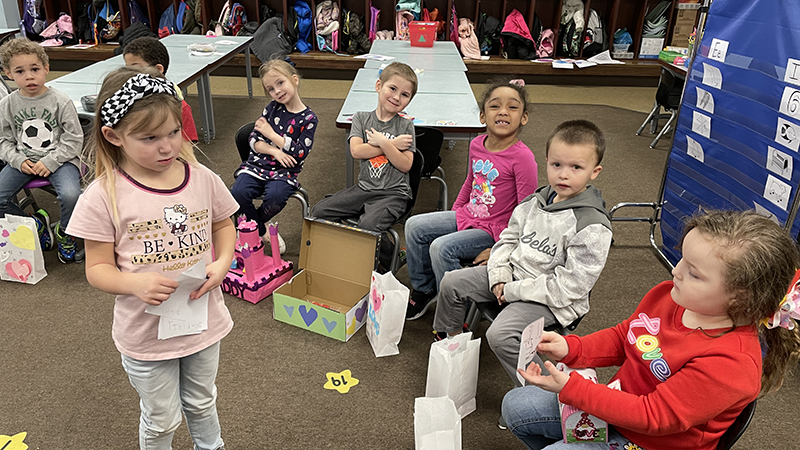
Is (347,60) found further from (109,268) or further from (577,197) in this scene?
(109,268)

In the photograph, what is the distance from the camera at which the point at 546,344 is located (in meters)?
1.36

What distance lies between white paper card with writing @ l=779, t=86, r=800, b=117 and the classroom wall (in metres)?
7.85

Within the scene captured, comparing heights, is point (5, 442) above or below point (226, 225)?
below

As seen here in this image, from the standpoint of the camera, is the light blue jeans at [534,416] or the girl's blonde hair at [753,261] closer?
the girl's blonde hair at [753,261]

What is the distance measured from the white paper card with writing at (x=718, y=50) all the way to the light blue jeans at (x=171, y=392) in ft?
7.71

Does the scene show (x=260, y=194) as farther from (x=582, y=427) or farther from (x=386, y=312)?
(x=582, y=427)

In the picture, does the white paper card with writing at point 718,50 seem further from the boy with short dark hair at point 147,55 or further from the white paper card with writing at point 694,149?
the boy with short dark hair at point 147,55

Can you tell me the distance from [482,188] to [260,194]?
1.12 metres

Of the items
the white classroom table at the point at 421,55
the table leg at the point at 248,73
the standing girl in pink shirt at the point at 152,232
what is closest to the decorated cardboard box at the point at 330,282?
the standing girl in pink shirt at the point at 152,232

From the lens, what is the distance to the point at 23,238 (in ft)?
8.41

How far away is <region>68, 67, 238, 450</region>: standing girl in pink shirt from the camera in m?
1.20

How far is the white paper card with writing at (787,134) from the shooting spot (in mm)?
2062

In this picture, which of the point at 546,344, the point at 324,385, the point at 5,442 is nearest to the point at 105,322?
the point at 5,442

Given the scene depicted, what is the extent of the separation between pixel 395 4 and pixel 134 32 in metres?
2.96
